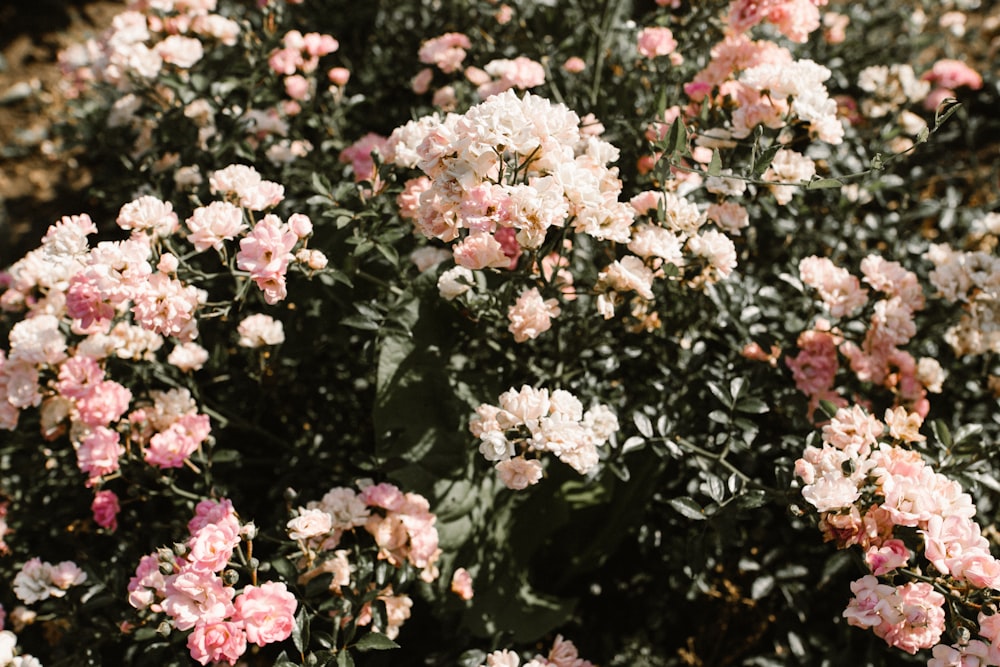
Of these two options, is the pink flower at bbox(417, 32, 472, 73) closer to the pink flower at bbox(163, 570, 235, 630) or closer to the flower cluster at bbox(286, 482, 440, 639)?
the flower cluster at bbox(286, 482, 440, 639)

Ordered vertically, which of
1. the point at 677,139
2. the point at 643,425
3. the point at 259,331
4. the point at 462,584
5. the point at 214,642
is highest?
the point at 677,139

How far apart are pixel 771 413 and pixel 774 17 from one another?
3.56 feet

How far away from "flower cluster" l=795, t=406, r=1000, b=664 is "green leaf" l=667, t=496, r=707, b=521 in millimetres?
252

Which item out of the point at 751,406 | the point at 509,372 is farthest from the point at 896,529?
the point at 509,372

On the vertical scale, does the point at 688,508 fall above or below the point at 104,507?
above

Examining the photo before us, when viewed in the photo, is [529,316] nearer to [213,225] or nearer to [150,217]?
[213,225]

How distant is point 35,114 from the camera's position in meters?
4.29

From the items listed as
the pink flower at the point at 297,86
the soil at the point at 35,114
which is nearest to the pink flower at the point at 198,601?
the pink flower at the point at 297,86

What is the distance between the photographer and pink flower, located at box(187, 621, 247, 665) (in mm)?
1372

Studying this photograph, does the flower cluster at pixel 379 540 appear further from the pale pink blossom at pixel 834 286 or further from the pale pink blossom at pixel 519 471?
the pale pink blossom at pixel 834 286

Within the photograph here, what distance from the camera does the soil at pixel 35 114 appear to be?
3.81 m

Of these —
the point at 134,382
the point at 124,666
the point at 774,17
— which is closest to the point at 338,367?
the point at 134,382

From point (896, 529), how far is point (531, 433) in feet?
2.35

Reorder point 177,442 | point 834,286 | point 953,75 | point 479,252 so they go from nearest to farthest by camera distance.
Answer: point 479,252 → point 177,442 → point 834,286 → point 953,75
